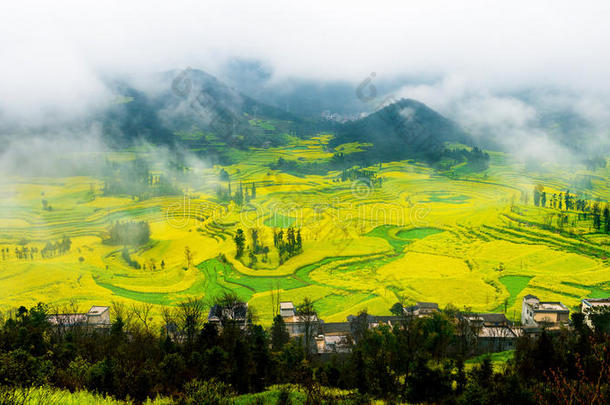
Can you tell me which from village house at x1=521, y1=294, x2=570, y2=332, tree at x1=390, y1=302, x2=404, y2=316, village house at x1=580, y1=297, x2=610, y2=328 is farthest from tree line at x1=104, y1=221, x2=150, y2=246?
village house at x1=580, y1=297, x2=610, y2=328

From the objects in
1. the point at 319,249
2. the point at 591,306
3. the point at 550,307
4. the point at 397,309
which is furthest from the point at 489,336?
the point at 319,249

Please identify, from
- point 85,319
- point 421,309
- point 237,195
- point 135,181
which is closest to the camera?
point 85,319

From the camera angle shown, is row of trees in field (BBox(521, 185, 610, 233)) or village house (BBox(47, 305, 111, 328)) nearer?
village house (BBox(47, 305, 111, 328))

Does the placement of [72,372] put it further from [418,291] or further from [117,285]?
[418,291]

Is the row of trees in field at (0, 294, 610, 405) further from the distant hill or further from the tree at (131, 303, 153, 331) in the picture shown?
the distant hill

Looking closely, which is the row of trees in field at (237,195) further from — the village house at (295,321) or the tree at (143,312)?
the village house at (295,321)

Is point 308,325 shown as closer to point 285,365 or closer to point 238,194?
point 285,365

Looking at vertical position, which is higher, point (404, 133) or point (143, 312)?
point (404, 133)
